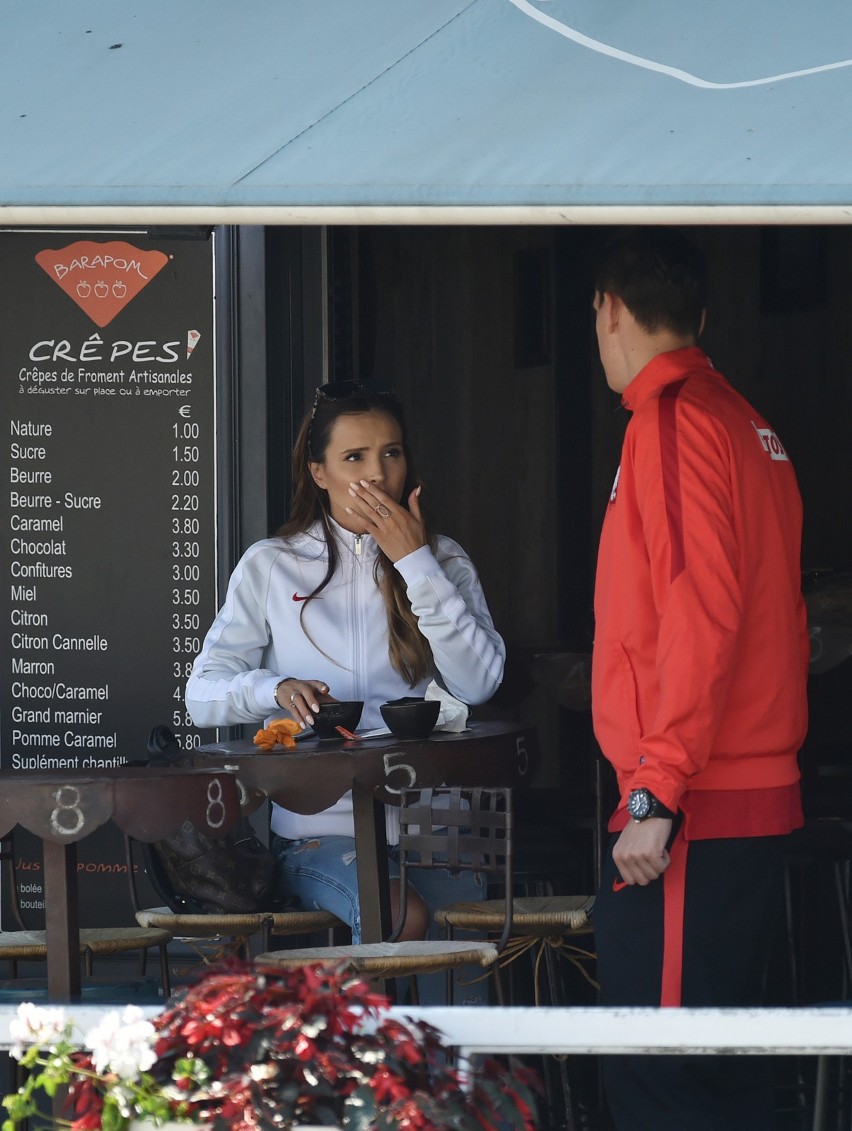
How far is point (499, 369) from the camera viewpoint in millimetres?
6781

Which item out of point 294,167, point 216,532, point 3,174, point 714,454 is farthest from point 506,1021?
point 216,532

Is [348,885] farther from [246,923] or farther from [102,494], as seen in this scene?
[102,494]

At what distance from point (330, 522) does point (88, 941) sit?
3.82ft

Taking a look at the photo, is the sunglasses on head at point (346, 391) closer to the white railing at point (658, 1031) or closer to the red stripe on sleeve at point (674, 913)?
the red stripe on sleeve at point (674, 913)

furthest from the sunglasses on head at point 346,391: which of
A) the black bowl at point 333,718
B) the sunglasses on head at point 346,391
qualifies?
the black bowl at point 333,718

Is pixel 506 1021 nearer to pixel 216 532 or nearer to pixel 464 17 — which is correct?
pixel 464 17

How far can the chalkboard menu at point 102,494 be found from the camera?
4.97 meters

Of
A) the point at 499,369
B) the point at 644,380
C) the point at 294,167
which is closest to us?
Result: the point at 294,167

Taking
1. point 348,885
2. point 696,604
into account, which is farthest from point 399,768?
point 696,604

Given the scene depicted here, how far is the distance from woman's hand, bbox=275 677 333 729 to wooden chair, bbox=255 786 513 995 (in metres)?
0.33

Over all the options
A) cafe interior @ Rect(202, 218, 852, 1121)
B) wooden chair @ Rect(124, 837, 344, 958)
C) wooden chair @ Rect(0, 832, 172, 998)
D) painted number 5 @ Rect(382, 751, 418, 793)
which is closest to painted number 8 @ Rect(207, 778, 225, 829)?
painted number 5 @ Rect(382, 751, 418, 793)

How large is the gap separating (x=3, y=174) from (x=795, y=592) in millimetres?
1607

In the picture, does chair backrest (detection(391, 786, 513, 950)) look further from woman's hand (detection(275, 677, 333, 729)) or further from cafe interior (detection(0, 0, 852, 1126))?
cafe interior (detection(0, 0, 852, 1126))

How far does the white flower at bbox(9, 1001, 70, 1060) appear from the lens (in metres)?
2.23
